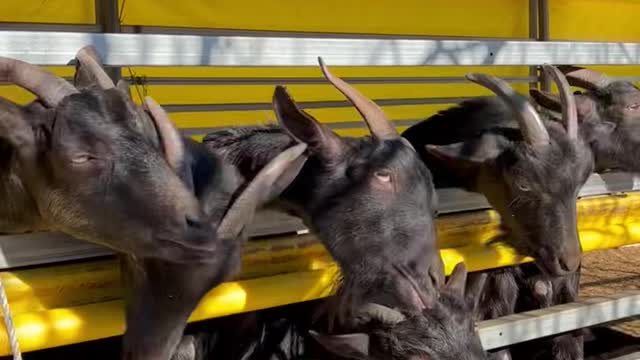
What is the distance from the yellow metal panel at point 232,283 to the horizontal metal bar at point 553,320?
29 cm

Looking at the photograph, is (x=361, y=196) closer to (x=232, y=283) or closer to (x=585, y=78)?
(x=232, y=283)

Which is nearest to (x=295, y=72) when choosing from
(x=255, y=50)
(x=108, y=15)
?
(x=108, y=15)

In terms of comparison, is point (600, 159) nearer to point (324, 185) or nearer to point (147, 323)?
point (324, 185)

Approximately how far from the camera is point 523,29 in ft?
26.1

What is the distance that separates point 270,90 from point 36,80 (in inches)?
→ 165

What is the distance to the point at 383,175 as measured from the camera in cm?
319

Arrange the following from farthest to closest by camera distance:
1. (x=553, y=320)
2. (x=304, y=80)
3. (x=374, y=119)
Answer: (x=304, y=80) → (x=553, y=320) → (x=374, y=119)

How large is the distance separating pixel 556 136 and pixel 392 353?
1367 mm

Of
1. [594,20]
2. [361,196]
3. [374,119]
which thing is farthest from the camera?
[594,20]

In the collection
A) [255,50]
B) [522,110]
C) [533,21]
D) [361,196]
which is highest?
[255,50]

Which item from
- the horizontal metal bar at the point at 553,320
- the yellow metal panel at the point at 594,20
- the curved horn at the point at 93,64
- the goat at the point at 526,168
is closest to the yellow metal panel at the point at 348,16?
the yellow metal panel at the point at 594,20

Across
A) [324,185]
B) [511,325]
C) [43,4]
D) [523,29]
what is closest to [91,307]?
[324,185]

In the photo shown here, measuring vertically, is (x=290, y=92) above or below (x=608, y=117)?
below

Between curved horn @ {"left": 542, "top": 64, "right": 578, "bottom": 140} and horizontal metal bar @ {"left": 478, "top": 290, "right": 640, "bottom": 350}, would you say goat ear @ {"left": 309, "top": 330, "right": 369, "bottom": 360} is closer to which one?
horizontal metal bar @ {"left": 478, "top": 290, "right": 640, "bottom": 350}
